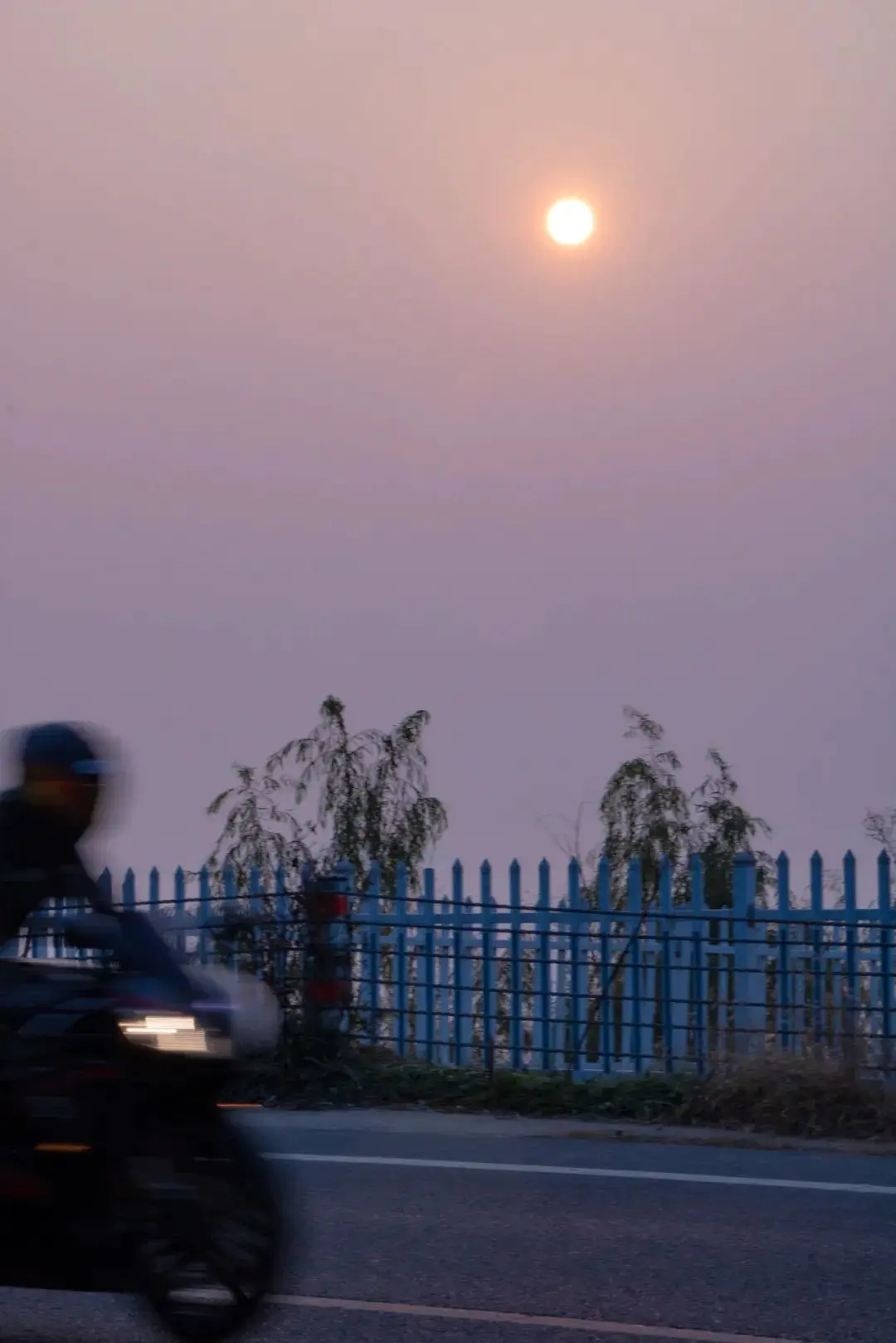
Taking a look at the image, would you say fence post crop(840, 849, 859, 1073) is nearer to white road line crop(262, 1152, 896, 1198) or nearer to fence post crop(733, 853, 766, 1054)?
fence post crop(733, 853, 766, 1054)

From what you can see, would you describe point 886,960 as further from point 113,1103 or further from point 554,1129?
point 113,1103

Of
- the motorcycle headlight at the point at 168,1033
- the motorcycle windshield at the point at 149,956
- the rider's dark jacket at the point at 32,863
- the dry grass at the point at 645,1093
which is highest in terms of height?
the rider's dark jacket at the point at 32,863

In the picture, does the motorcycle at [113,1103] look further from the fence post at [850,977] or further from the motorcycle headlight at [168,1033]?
the fence post at [850,977]

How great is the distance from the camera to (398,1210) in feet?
23.8

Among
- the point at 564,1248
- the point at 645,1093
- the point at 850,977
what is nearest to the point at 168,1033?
the point at 564,1248

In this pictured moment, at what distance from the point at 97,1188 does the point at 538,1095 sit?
691 cm

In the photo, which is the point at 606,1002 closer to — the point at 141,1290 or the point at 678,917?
the point at 678,917

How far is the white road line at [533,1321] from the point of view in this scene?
526 centimetres

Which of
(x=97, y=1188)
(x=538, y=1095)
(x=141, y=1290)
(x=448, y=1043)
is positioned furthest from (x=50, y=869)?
(x=448, y=1043)

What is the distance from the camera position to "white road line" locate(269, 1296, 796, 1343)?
17.3 feet

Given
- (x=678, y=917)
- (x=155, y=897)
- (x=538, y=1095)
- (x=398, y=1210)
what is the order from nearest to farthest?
(x=398, y=1210)
(x=538, y=1095)
(x=678, y=917)
(x=155, y=897)

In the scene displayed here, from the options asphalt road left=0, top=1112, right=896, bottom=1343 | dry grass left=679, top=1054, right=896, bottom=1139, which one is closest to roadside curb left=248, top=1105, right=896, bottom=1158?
dry grass left=679, top=1054, right=896, bottom=1139

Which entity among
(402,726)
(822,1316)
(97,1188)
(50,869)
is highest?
(402,726)

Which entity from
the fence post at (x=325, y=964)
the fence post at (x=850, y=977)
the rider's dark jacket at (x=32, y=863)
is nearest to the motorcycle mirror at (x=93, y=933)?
the rider's dark jacket at (x=32, y=863)
